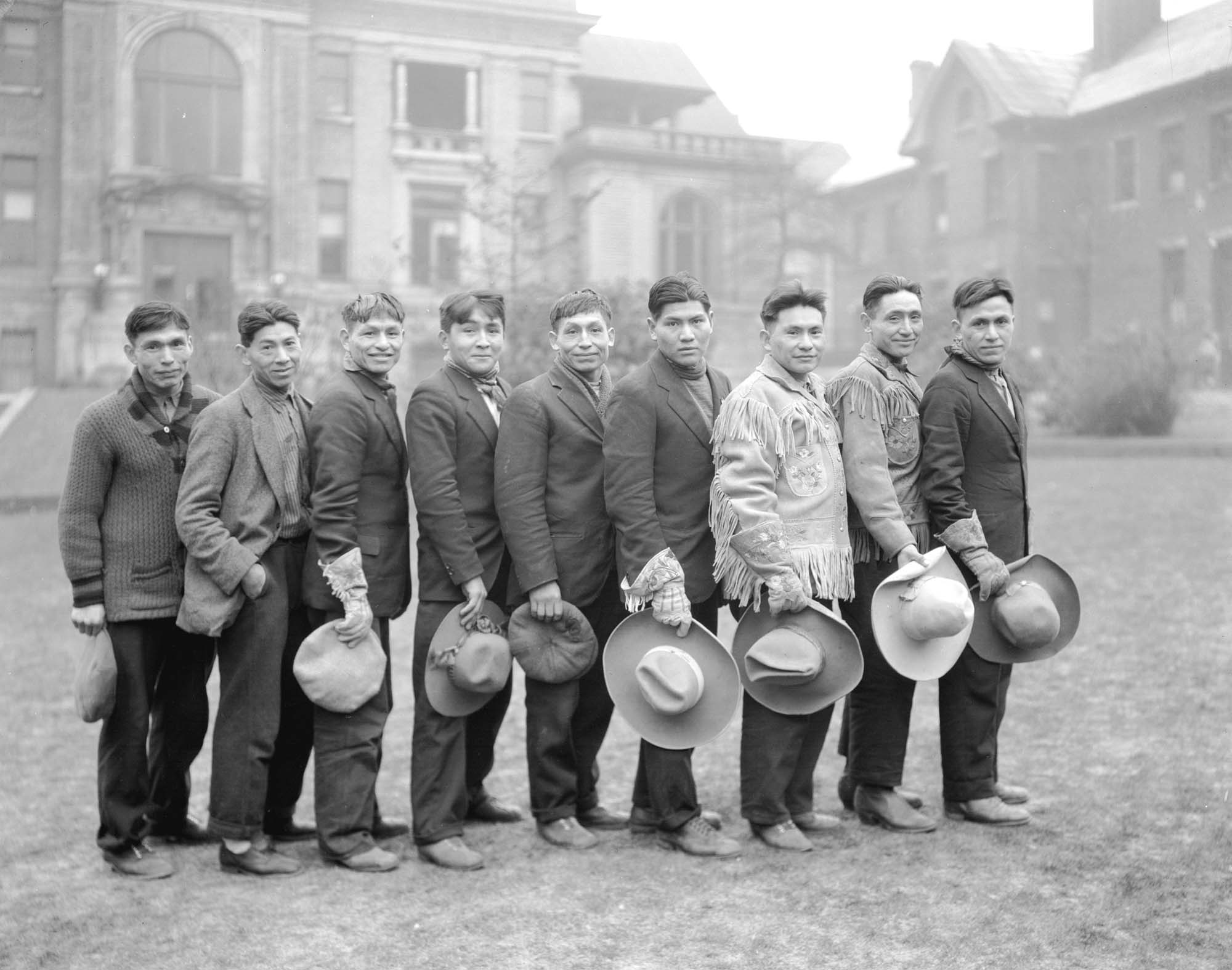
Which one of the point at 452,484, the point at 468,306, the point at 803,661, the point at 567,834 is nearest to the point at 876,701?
the point at 803,661

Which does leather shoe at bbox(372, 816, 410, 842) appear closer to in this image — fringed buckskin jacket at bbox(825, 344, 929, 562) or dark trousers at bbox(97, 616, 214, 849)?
dark trousers at bbox(97, 616, 214, 849)

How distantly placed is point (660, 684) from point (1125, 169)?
24165mm

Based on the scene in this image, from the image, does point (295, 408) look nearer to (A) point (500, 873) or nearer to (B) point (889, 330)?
(A) point (500, 873)

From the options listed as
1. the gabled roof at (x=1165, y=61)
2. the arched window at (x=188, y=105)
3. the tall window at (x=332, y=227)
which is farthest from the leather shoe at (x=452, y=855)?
the arched window at (x=188, y=105)

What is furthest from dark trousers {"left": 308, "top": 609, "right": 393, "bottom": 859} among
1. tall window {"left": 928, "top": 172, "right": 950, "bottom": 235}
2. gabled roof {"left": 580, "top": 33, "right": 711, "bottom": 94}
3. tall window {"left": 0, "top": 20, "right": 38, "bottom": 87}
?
tall window {"left": 928, "top": 172, "right": 950, "bottom": 235}

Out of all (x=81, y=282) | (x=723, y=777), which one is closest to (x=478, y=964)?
(x=723, y=777)

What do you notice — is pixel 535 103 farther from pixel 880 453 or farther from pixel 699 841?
pixel 699 841

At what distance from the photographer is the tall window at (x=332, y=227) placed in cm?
2159

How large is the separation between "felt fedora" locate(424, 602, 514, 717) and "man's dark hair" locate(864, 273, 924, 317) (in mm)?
1969

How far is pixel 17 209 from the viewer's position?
20.5 metres

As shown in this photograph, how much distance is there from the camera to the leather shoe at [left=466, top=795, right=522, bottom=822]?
518 centimetres

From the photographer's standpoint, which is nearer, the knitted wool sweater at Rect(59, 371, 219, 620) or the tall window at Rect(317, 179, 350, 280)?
the knitted wool sweater at Rect(59, 371, 219, 620)

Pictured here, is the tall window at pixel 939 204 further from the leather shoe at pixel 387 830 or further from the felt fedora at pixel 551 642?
the leather shoe at pixel 387 830

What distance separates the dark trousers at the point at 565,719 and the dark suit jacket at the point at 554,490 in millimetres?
158
